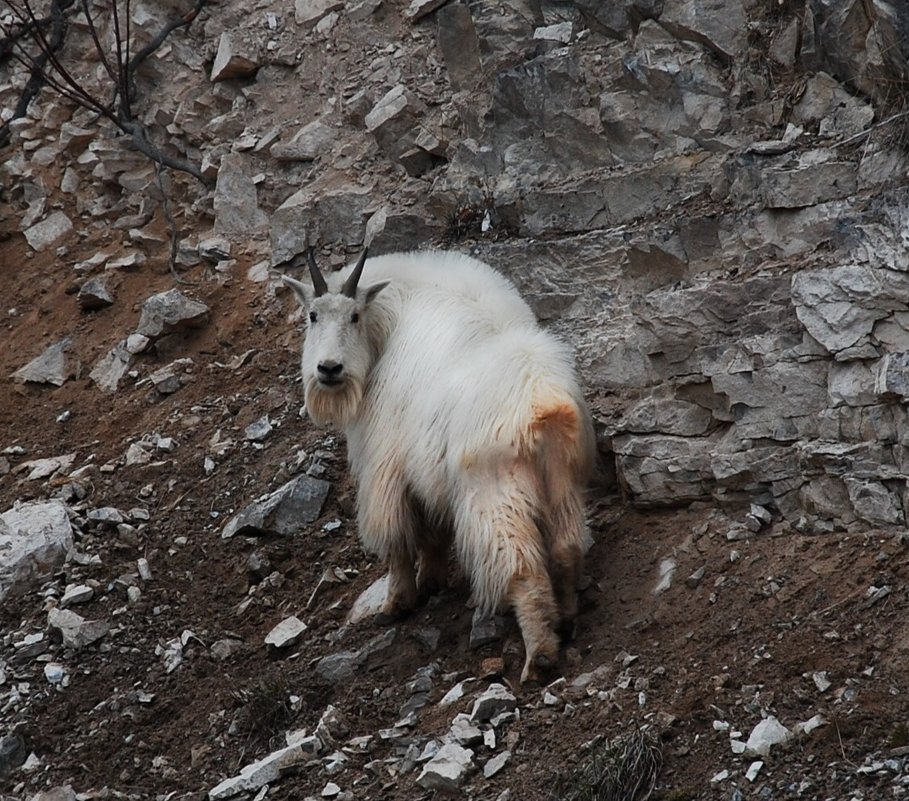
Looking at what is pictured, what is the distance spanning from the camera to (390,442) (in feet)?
24.4

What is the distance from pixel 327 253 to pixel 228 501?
8.14 ft

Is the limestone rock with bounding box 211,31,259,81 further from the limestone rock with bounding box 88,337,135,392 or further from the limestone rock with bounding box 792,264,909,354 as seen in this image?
the limestone rock with bounding box 792,264,909,354

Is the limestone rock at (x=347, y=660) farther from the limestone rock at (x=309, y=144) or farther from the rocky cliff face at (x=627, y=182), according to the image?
the limestone rock at (x=309, y=144)

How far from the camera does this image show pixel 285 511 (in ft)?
28.2

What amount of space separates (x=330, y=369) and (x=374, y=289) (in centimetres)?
59

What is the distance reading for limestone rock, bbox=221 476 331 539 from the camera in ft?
28.1

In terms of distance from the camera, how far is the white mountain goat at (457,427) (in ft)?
21.7

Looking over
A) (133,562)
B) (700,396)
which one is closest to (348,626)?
(133,562)

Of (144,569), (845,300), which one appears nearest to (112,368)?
(144,569)

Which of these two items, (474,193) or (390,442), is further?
(474,193)

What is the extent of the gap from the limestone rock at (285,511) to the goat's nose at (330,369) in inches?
52.7

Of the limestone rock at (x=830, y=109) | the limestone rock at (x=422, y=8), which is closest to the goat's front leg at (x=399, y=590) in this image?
the limestone rock at (x=830, y=109)

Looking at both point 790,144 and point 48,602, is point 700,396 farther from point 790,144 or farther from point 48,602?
point 48,602

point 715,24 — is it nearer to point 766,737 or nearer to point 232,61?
point 232,61
